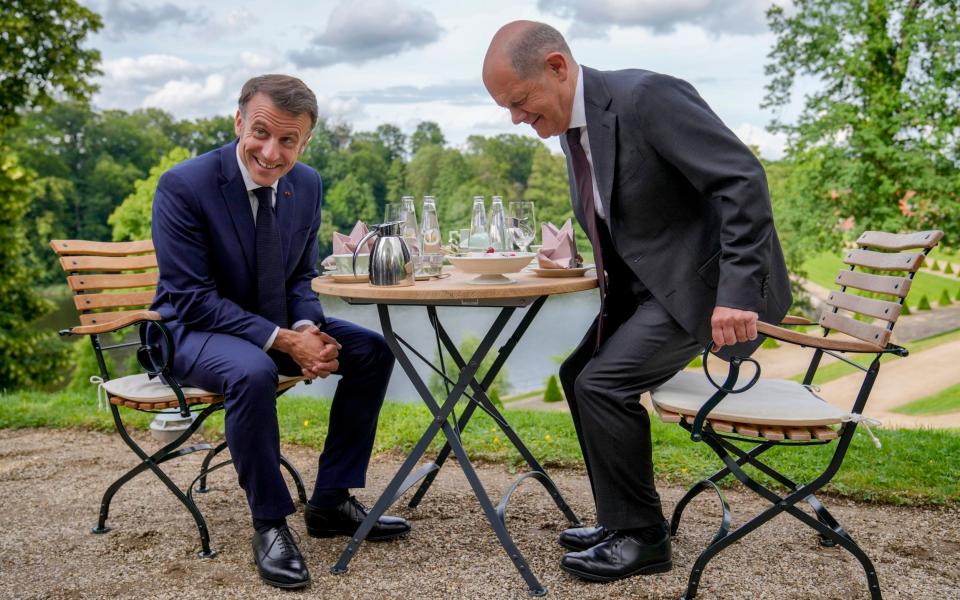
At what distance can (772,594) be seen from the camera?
9.62 feet

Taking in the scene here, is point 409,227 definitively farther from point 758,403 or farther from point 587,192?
point 758,403

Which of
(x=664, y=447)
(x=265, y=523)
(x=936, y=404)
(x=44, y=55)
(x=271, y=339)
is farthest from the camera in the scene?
(x=44, y=55)

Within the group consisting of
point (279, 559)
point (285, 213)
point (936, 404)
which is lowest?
point (936, 404)

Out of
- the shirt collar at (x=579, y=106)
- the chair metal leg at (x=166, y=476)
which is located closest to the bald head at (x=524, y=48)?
the shirt collar at (x=579, y=106)

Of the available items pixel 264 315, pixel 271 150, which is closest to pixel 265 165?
pixel 271 150

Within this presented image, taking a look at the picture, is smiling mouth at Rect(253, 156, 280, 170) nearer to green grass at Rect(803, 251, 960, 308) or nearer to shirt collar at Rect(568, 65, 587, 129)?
shirt collar at Rect(568, 65, 587, 129)

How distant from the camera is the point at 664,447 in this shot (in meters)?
4.77

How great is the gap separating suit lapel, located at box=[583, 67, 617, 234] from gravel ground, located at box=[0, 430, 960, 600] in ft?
4.44

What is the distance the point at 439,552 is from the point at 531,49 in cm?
192

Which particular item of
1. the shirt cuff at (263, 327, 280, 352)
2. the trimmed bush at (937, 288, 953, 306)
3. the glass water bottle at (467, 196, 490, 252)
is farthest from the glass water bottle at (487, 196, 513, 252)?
the trimmed bush at (937, 288, 953, 306)

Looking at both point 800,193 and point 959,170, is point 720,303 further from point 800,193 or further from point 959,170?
point 800,193

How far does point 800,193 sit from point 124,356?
24.3 meters

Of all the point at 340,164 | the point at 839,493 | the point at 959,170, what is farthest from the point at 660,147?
the point at 340,164

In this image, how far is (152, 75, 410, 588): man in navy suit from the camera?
10.1 feet
